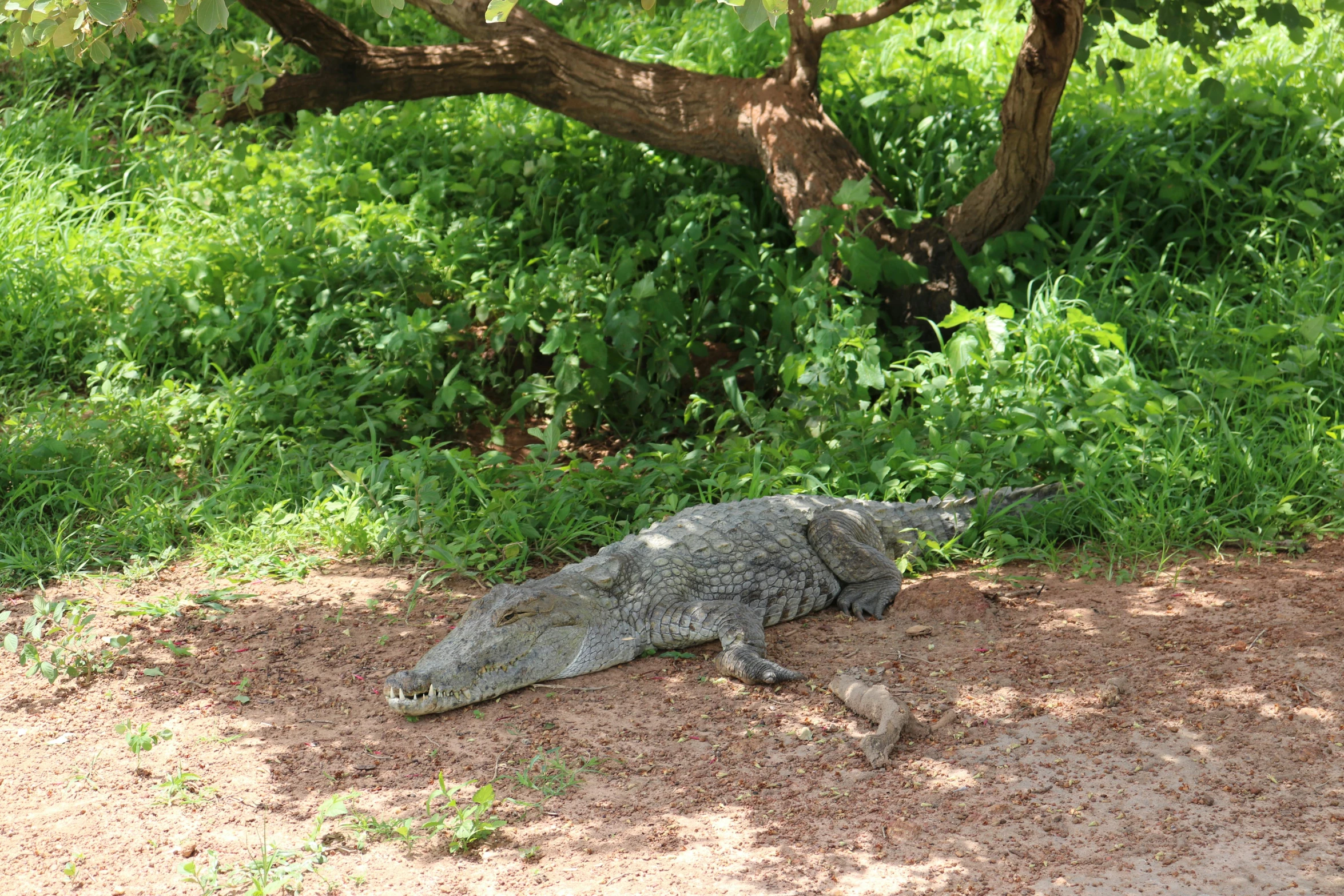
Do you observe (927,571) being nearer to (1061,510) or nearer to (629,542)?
(1061,510)

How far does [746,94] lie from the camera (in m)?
6.97

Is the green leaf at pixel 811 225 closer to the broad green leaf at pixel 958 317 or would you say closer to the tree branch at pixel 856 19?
the broad green leaf at pixel 958 317

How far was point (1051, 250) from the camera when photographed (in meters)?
6.97

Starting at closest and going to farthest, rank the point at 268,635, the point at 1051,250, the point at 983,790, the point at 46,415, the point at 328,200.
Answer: the point at 983,790, the point at 268,635, the point at 46,415, the point at 1051,250, the point at 328,200

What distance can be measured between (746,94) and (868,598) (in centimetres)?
349

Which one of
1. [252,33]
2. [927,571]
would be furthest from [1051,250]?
[252,33]

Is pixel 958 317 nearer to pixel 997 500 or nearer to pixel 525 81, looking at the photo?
pixel 997 500

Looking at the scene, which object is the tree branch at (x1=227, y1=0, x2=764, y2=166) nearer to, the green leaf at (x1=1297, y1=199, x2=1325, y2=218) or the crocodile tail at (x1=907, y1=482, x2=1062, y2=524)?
the crocodile tail at (x1=907, y1=482, x2=1062, y2=524)

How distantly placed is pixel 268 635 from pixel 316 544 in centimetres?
84

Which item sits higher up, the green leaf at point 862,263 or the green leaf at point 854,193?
the green leaf at point 854,193

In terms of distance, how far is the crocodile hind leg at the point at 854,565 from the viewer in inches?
189

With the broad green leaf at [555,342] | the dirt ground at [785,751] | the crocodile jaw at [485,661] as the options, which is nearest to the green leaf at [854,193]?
the broad green leaf at [555,342]

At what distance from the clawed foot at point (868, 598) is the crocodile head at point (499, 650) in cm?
107

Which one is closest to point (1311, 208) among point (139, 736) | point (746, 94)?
point (746, 94)
